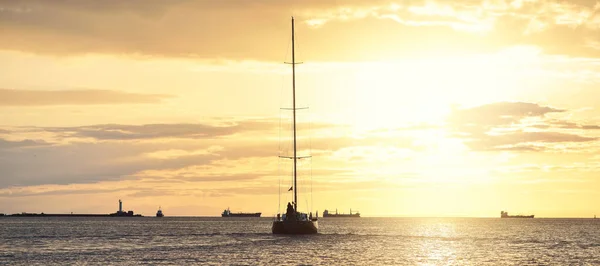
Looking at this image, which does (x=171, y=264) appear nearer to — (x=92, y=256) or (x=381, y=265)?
(x=92, y=256)

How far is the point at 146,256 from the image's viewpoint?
100 m

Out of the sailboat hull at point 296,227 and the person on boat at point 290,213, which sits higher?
the person on boat at point 290,213

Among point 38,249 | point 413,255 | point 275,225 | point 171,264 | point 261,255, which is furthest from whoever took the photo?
point 275,225

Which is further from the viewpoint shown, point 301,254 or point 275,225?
point 275,225

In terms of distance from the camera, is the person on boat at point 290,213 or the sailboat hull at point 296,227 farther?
the sailboat hull at point 296,227

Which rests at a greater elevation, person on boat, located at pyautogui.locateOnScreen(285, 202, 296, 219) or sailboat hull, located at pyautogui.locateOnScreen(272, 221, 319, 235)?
person on boat, located at pyautogui.locateOnScreen(285, 202, 296, 219)

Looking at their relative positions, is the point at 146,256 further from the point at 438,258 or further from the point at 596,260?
the point at 596,260

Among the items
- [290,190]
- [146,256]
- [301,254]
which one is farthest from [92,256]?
[290,190]

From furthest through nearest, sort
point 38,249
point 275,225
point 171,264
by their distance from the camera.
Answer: point 275,225, point 38,249, point 171,264

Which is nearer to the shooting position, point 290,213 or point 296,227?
point 290,213

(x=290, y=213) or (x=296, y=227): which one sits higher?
(x=290, y=213)

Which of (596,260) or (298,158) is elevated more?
(298,158)

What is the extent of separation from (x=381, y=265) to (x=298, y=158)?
36241 mm

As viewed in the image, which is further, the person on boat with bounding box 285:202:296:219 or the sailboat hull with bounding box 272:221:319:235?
the sailboat hull with bounding box 272:221:319:235
